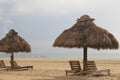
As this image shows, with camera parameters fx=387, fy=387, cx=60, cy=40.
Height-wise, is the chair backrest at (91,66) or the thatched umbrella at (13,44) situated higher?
the thatched umbrella at (13,44)

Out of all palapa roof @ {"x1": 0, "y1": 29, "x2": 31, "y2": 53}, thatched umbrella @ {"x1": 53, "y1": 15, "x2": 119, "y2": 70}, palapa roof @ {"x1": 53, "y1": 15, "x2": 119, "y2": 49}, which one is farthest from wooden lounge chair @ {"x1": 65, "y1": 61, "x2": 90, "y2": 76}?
palapa roof @ {"x1": 0, "y1": 29, "x2": 31, "y2": 53}

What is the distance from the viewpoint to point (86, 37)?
17188mm

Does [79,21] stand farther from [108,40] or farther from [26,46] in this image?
[26,46]

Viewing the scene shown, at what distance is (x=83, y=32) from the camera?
684 inches

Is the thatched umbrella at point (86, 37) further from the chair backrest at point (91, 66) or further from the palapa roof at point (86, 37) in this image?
the chair backrest at point (91, 66)

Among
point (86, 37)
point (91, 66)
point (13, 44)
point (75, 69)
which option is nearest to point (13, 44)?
point (13, 44)

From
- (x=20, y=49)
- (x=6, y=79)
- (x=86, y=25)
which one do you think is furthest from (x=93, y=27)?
(x=20, y=49)

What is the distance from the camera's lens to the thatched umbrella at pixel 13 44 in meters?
23.2

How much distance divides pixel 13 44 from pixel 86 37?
7284 mm

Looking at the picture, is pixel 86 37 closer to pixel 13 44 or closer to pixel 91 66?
pixel 91 66

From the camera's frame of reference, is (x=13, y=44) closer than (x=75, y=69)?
No

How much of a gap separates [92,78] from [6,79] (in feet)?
11.5

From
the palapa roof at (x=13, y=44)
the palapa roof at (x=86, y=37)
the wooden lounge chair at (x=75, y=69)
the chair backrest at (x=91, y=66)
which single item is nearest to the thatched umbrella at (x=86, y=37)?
the palapa roof at (x=86, y=37)

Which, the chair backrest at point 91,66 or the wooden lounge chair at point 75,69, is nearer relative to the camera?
the wooden lounge chair at point 75,69
